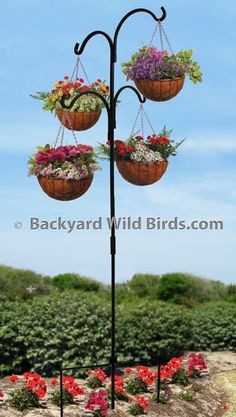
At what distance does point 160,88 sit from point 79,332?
11.5 feet

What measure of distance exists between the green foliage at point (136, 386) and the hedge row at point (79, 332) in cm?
113

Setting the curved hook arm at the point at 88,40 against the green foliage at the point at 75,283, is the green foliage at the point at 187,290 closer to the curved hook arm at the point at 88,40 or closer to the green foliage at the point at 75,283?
the green foliage at the point at 75,283

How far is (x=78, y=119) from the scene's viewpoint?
7.05 meters

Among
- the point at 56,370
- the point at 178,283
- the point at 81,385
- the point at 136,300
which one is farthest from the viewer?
the point at 178,283

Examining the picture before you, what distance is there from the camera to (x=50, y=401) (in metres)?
7.18

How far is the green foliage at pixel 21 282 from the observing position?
1182cm

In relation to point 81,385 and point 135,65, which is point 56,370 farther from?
point 135,65

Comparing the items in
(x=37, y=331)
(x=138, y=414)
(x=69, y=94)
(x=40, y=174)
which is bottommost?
(x=138, y=414)

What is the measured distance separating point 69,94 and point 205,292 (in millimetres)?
6628

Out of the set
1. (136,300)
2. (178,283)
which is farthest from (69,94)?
(178,283)

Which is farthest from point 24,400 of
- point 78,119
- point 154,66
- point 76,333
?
point 154,66

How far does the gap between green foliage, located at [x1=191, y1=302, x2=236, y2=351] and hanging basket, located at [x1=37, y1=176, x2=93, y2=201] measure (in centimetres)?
396

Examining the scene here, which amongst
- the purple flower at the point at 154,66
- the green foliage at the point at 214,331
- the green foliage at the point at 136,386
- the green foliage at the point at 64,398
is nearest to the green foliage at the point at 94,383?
the green foliage at the point at 136,386

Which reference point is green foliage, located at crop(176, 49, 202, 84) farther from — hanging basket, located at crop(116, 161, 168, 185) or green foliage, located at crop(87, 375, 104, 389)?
green foliage, located at crop(87, 375, 104, 389)
